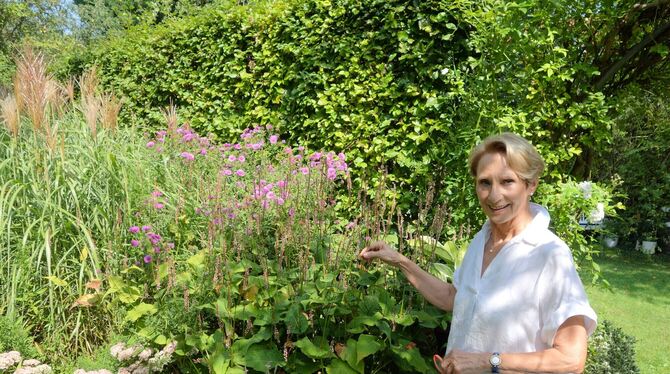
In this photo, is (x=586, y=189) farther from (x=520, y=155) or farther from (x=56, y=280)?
(x=56, y=280)

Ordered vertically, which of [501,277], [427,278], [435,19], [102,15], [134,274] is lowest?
[134,274]

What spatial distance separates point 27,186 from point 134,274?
0.88m

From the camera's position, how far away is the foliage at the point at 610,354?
277 cm

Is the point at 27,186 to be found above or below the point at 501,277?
Answer: below

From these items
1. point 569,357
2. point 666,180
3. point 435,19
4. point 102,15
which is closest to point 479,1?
point 435,19

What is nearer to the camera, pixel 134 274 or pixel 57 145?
pixel 134 274

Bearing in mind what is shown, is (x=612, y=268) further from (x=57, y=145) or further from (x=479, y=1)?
(x=57, y=145)

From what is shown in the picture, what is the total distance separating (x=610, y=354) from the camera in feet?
9.27

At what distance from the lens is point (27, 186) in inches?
124

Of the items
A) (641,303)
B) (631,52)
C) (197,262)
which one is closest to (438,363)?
(197,262)

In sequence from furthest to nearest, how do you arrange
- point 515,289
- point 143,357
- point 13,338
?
1. point 13,338
2. point 143,357
3. point 515,289

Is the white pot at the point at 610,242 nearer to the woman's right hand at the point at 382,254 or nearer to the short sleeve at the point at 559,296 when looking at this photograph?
the woman's right hand at the point at 382,254

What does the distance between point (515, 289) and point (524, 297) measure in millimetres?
36

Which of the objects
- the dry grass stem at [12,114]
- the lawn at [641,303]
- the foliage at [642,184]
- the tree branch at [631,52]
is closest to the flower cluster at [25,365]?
the dry grass stem at [12,114]
